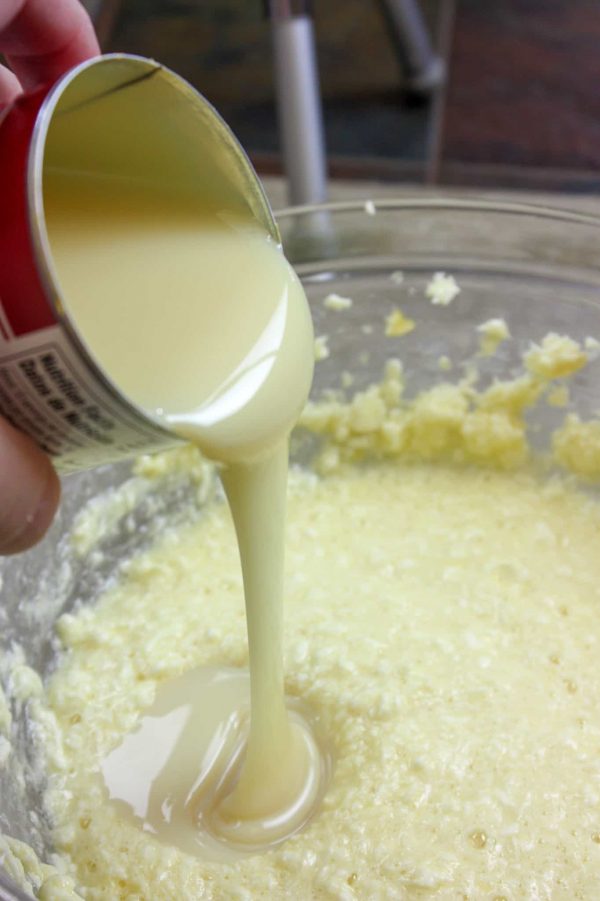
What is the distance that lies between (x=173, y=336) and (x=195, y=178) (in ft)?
0.57

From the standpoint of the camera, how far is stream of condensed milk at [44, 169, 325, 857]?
80 cm

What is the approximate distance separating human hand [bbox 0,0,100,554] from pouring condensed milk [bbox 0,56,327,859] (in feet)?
0.10

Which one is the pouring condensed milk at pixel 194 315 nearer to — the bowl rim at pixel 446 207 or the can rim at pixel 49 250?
the can rim at pixel 49 250

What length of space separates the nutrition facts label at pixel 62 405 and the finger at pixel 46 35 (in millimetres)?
444

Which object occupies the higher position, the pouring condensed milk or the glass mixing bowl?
the pouring condensed milk

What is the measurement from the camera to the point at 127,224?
33.5 inches

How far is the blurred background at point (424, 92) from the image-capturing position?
2.26 meters

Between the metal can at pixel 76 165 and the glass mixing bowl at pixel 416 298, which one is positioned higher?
the metal can at pixel 76 165

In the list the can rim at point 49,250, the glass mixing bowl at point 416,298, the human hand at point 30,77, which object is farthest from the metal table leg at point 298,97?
the can rim at point 49,250

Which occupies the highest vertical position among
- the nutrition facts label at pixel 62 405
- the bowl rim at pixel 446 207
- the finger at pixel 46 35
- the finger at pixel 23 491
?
the finger at pixel 46 35

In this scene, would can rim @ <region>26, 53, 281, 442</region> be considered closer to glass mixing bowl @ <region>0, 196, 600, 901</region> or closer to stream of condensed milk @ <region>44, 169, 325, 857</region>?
stream of condensed milk @ <region>44, 169, 325, 857</region>

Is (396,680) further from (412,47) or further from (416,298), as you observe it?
(412,47)

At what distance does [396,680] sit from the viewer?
1.15 m

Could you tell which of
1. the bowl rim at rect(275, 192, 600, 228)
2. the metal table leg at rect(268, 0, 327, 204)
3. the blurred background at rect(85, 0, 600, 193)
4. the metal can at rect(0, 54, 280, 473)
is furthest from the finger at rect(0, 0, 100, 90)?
the blurred background at rect(85, 0, 600, 193)
